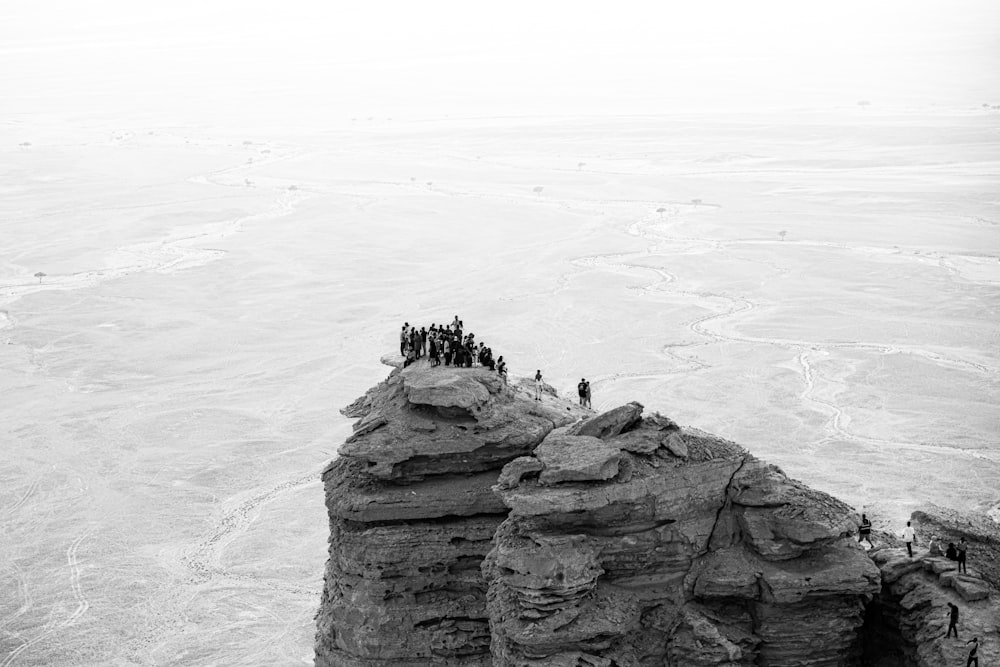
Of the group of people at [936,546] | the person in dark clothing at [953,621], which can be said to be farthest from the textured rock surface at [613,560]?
the group of people at [936,546]

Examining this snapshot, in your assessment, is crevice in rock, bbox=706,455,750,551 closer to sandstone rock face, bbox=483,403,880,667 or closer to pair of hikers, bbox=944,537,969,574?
sandstone rock face, bbox=483,403,880,667

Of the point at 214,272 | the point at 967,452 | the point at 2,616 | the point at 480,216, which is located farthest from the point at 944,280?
the point at 2,616

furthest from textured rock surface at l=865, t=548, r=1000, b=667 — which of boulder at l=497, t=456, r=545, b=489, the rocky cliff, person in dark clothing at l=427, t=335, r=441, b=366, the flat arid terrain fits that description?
the flat arid terrain

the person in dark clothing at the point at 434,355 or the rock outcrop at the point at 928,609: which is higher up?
the person in dark clothing at the point at 434,355

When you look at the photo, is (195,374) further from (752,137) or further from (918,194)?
(752,137)

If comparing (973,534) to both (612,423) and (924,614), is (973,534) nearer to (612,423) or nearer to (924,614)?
(924,614)

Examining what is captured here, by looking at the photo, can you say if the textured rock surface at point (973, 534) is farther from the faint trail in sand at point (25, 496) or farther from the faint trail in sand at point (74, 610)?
the faint trail in sand at point (25, 496)
